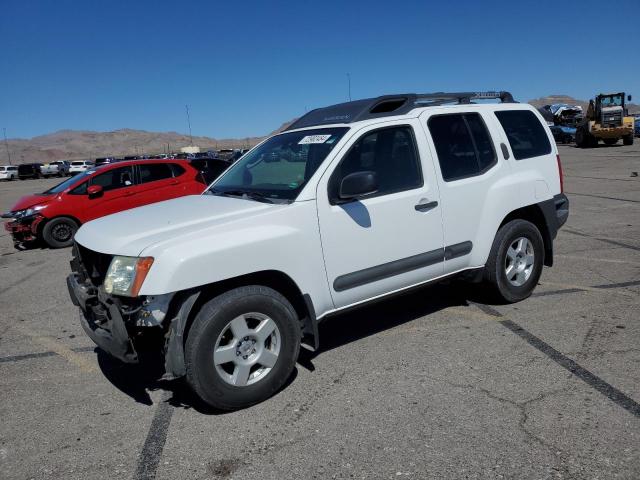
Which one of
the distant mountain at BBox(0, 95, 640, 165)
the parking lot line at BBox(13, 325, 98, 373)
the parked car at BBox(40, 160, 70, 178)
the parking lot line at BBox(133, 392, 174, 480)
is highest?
the distant mountain at BBox(0, 95, 640, 165)

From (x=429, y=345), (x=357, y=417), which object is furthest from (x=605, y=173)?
(x=357, y=417)

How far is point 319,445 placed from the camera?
9.80 feet

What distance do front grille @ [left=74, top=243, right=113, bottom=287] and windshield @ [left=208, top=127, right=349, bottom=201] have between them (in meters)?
1.15

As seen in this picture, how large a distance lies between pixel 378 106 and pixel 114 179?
24.2ft

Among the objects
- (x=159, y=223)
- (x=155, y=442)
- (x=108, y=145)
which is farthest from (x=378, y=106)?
(x=108, y=145)

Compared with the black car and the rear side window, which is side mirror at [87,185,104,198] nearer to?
the black car

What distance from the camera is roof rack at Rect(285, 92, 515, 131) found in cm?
430

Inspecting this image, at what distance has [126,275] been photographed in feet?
10.4

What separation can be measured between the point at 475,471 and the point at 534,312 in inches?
102

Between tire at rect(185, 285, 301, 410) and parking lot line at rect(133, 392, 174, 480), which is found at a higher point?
tire at rect(185, 285, 301, 410)

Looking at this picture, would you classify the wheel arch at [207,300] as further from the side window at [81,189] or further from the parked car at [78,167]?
the parked car at [78,167]

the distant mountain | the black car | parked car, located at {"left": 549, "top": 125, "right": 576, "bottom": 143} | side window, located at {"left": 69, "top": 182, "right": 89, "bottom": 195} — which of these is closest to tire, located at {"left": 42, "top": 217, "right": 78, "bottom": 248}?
side window, located at {"left": 69, "top": 182, "right": 89, "bottom": 195}

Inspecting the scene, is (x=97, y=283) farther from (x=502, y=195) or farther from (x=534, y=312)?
(x=534, y=312)

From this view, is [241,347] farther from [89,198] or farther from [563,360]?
[89,198]
